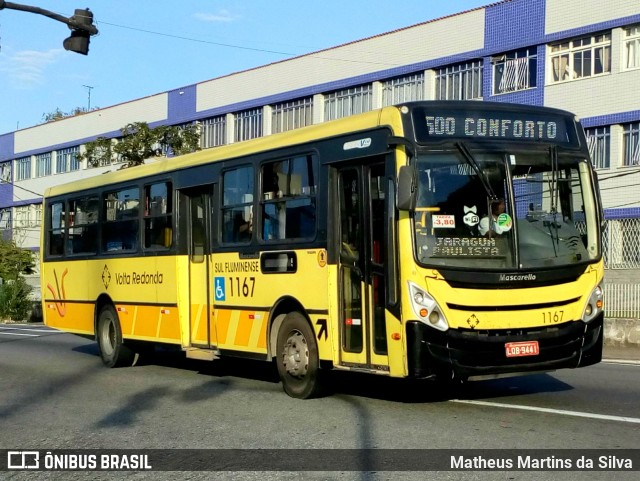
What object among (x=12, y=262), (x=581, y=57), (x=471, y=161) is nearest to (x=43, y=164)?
(x=12, y=262)

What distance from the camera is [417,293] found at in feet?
30.9

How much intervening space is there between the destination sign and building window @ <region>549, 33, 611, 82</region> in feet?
79.2

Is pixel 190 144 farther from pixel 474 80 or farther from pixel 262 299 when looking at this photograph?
pixel 262 299

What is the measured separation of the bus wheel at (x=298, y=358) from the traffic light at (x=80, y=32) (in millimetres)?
8014

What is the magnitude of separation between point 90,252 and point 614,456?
11573mm

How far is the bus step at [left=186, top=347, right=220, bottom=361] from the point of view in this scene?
43.6ft

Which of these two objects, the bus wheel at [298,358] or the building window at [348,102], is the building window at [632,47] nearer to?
the building window at [348,102]

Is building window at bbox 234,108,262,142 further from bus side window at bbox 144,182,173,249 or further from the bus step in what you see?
the bus step

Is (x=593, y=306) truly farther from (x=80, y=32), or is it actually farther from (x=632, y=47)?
(x=632, y=47)

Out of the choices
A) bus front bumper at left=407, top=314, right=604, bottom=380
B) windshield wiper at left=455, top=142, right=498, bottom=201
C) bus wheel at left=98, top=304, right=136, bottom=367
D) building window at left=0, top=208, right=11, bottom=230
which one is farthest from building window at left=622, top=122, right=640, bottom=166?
building window at left=0, top=208, right=11, bottom=230

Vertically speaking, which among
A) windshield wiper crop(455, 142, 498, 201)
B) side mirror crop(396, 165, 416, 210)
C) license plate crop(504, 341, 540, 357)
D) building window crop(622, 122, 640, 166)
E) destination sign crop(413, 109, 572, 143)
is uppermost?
building window crop(622, 122, 640, 166)

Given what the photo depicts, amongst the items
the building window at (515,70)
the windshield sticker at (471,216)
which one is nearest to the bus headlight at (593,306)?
the windshield sticker at (471,216)

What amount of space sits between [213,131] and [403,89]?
1362 centimetres

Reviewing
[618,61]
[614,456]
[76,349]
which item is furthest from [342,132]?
[618,61]
